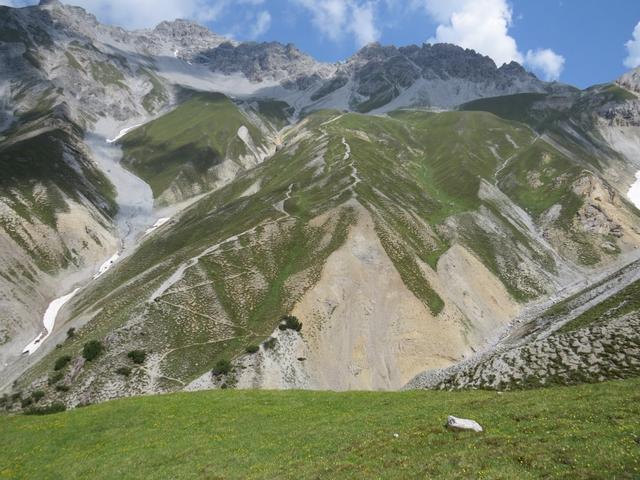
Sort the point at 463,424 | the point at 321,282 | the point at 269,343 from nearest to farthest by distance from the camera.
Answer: the point at 463,424, the point at 269,343, the point at 321,282

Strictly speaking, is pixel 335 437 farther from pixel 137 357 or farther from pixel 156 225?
pixel 156 225

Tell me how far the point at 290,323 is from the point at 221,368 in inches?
529

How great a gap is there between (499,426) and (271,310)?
178 feet

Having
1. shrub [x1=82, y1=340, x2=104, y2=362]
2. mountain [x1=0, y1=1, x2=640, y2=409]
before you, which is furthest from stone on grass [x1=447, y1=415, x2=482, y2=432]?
shrub [x1=82, y1=340, x2=104, y2=362]

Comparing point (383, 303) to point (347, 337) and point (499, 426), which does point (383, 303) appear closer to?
point (347, 337)

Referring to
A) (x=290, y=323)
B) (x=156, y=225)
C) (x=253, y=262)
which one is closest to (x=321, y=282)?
(x=290, y=323)

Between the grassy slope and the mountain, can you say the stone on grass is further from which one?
the grassy slope

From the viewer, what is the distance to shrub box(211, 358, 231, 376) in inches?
2391

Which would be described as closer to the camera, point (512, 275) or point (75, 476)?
point (75, 476)

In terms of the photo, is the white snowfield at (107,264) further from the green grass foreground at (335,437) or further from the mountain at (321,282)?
the green grass foreground at (335,437)

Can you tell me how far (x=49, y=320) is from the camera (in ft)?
334

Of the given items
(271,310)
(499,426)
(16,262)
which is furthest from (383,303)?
(16,262)

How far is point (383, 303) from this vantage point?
267ft

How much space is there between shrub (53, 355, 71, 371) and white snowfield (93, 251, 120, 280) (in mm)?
71893
